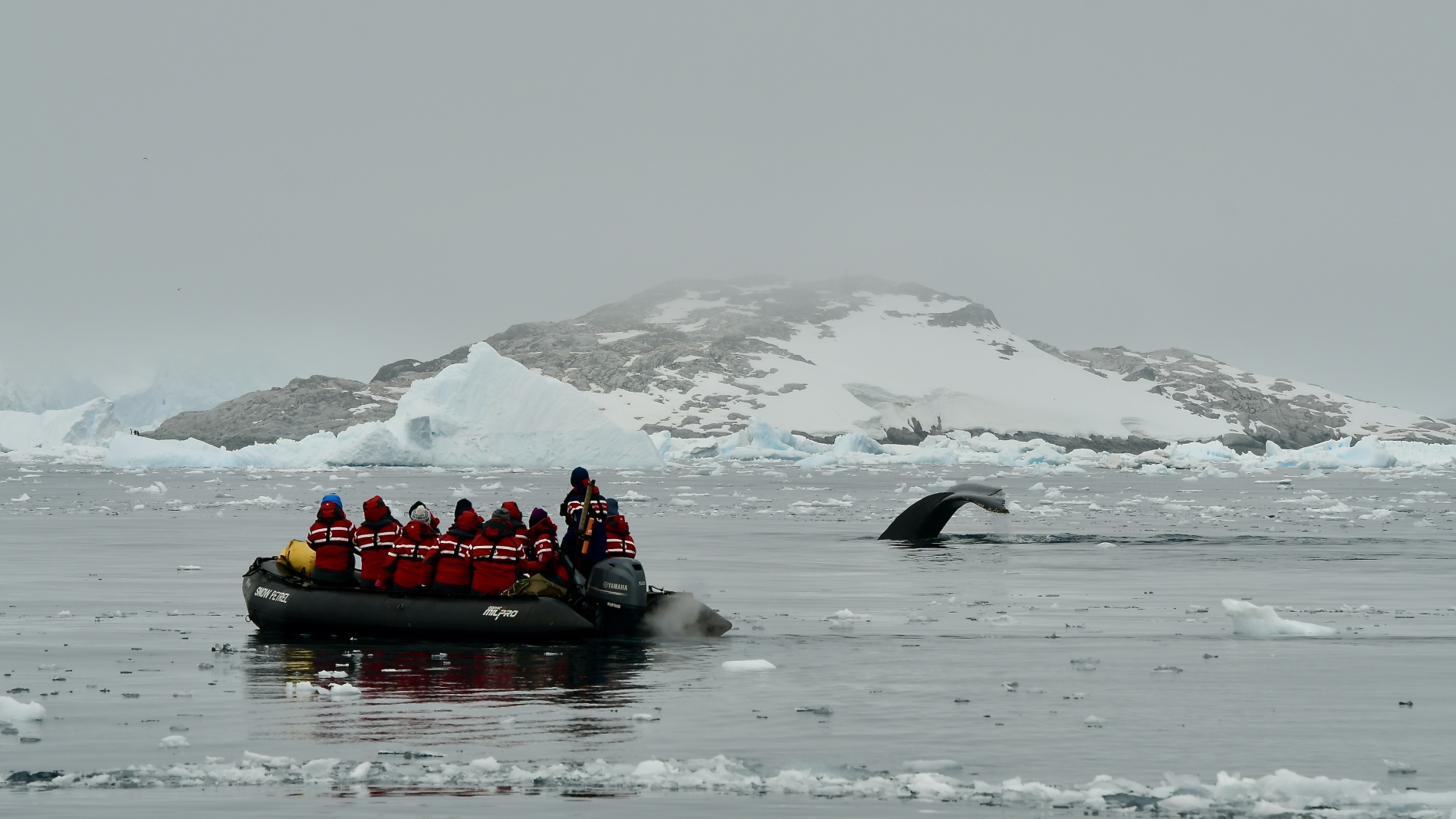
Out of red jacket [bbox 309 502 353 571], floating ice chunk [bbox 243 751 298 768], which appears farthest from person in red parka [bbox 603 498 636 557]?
floating ice chunk [bbox 243 751 298 768]

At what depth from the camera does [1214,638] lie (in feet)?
63.8

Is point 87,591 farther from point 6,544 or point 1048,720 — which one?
point 1048,720

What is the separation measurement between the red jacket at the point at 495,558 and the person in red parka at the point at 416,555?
2.23ft

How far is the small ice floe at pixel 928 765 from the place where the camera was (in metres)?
11.2

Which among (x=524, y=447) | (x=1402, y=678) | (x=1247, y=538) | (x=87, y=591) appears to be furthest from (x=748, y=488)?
(x=1402, y=678)

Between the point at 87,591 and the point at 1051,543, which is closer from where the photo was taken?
the point at 87,591

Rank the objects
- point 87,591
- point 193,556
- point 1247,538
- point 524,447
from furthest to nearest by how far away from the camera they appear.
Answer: point 524,447 → point 1247,538 → point 193,556 → point 87,591

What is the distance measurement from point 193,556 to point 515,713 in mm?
20997

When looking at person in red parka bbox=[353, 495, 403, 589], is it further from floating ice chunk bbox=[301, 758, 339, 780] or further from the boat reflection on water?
floating ice chunk bbox=[301, 758, 339, 780]

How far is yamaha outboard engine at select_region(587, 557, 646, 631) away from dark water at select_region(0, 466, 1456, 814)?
0.50 m

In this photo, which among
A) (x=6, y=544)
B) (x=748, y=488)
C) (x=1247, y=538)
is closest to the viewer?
(x=6, y=544)

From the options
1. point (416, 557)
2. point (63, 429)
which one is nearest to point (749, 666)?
point (416, 557)

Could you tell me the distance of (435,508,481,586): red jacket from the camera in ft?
63.8

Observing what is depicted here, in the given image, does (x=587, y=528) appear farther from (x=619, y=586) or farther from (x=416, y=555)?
(x=416, y=555)
